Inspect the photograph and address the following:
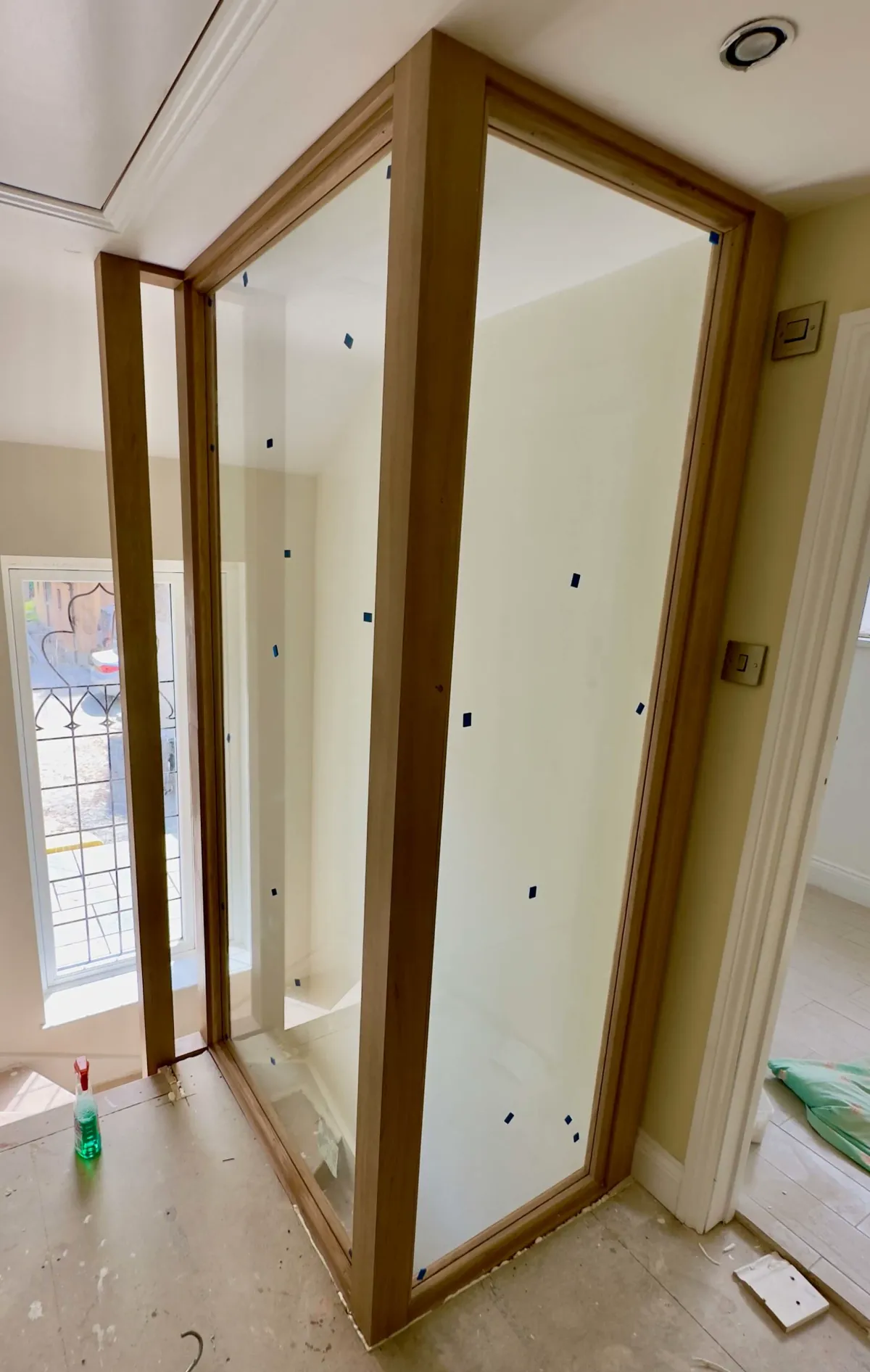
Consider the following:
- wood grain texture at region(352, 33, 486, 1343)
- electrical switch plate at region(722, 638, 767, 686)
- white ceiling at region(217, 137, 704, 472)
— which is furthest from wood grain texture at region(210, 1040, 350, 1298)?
white ceiling at region(217, 137, 704, 472)

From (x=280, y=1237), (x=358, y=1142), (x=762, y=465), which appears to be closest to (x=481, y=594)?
(x=762, y=465)

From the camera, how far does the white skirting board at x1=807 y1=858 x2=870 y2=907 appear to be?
334cm

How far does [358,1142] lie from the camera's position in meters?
1.31

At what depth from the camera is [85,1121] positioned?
1.72 m

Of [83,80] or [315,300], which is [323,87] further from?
[315,300]

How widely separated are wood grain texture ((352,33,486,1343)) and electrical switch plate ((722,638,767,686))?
0.70 metres

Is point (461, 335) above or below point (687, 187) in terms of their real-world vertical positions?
below

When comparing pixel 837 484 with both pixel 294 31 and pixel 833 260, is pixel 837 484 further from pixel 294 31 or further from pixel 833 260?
pixel 294 31

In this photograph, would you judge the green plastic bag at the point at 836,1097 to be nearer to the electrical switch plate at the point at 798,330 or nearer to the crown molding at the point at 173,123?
the electrical switch plate at the point at 798,330

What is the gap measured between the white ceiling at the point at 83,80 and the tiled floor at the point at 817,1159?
8.30ft

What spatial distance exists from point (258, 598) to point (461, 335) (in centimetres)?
113

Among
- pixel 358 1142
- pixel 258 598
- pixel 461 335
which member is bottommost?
pixel 358 1142

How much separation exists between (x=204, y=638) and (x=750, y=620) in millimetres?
1377

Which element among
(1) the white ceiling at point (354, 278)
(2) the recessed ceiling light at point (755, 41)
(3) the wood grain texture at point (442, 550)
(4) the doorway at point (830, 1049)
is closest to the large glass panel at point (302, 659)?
(1) the white ceiling at point (354, 278)
